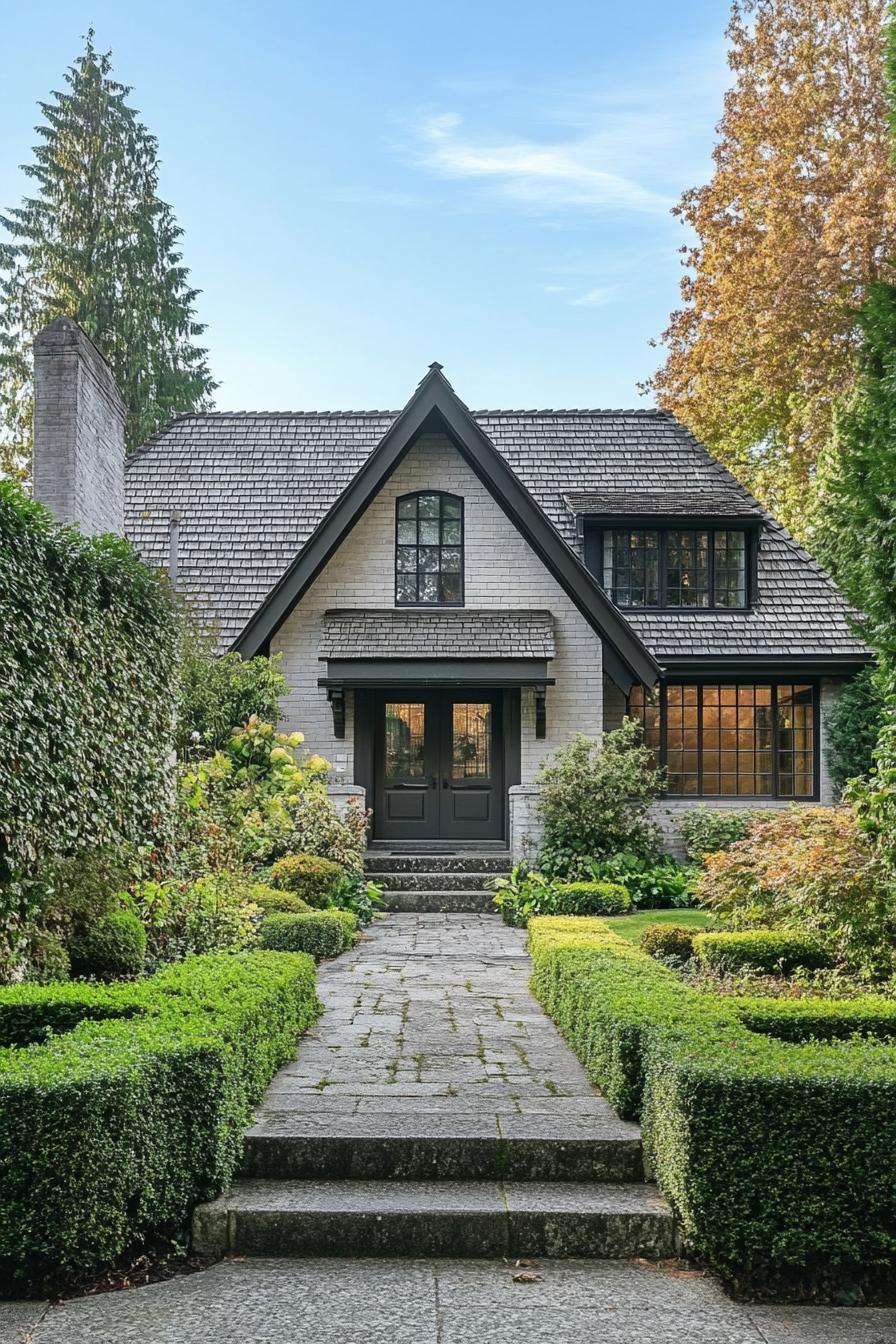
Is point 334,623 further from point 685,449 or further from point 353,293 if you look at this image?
point 685,449

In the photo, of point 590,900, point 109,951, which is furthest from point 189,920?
point 590,900

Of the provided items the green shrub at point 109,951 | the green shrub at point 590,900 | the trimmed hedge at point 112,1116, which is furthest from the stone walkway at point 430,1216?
the green shrub at point 590,900

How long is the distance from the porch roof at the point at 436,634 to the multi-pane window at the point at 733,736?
2526 mm

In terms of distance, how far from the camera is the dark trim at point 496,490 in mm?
16047

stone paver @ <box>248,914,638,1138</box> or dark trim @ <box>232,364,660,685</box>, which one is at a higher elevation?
dark trim @ <box>232,364,660,685</box>

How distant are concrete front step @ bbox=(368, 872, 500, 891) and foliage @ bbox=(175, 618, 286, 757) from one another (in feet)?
9.11

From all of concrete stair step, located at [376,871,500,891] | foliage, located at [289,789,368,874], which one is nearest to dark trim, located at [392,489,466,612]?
foliage, located at [289,789,368,874]

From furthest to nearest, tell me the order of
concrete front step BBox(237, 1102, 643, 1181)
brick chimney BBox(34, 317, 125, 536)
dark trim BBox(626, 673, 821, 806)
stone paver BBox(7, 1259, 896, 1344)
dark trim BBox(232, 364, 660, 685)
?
dark trim BBox(626, 673, 821, 806)
dark trim BBox(232, 364, 660, 685)
brick chimney BBox(34, 317, 125, 536)
concrete front step BBox(237, 1102, 643, 1181)
stone paver BBox(7, 1259, 896, 1344)

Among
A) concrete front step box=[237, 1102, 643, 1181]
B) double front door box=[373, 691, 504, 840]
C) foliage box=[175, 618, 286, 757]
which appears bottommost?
concrete front step box=[237, 1102, 643, 1181]

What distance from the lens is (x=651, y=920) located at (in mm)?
12320

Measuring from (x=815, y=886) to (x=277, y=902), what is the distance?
5.37 m

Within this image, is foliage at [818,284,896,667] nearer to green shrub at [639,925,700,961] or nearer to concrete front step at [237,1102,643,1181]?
green shrub at [639,925,700,961]

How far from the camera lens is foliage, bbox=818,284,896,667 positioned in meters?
7.20

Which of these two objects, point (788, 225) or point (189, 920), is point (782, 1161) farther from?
point (788, 225)
